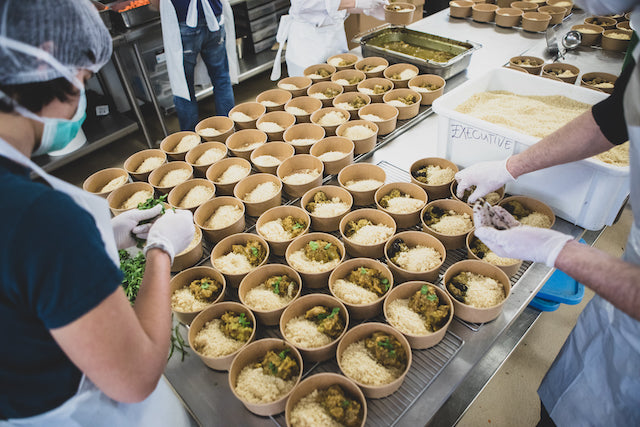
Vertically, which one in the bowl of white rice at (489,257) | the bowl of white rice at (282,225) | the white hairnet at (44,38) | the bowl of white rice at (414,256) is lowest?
the bowl of white rice at (489,257)

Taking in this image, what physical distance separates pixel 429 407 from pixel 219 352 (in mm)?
695

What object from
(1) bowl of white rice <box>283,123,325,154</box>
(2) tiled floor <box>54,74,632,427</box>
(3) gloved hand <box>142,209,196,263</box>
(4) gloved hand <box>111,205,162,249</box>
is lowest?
(2) tiled floor <box>54,74,632,427</box>

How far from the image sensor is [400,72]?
2729 mm

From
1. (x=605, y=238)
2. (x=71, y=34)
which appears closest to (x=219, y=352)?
(x=71, y=34)

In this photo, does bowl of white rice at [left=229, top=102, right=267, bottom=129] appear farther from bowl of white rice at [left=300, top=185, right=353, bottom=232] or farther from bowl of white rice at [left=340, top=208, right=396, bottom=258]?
bowl of white rice at [left=340, top=208, right=396, bottom=258]

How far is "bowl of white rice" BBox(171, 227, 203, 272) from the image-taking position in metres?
1.57

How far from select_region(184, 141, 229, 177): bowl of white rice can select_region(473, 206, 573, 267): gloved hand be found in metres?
1.38

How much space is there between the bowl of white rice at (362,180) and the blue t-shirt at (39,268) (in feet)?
3.99

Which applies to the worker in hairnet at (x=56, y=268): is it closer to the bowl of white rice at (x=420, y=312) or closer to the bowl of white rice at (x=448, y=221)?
the bowl of white rice at (x=420, y=312)

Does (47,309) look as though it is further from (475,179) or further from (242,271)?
(475,179)

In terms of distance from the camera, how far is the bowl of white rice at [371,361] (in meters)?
1.16

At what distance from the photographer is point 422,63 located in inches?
105

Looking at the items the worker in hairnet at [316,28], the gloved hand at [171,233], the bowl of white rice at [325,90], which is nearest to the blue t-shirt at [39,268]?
the gloved hand at [171,233]

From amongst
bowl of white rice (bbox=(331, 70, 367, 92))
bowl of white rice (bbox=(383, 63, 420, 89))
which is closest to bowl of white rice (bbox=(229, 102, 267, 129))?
bowl of white rice (bbox=(331, 70, 367, 92))
